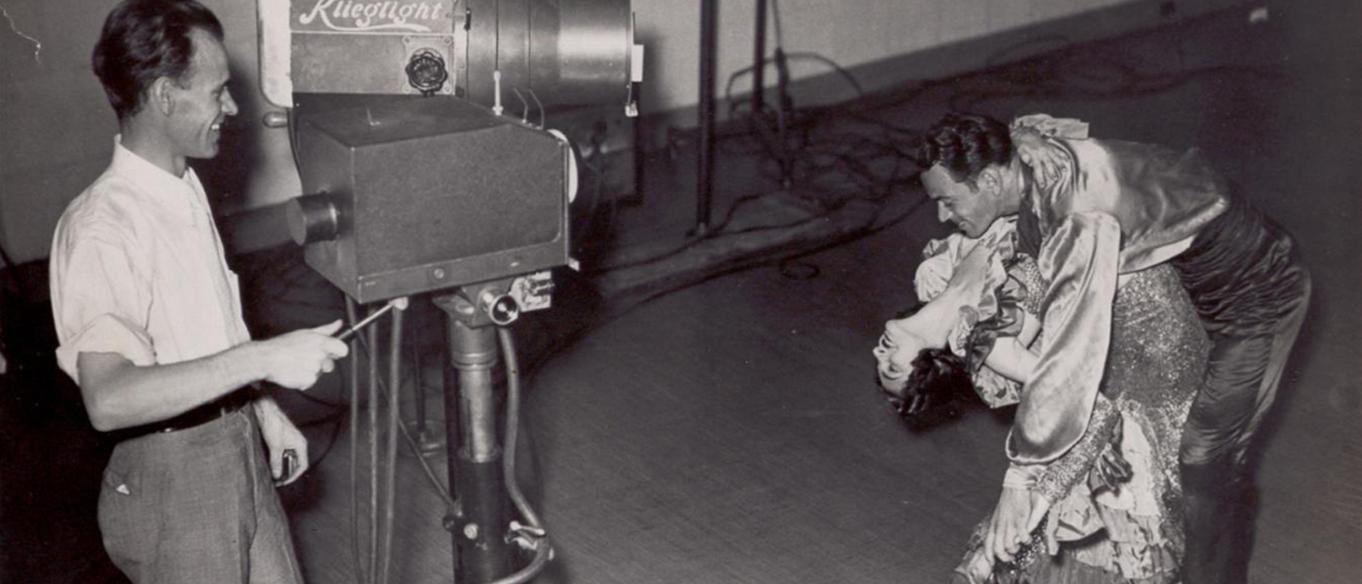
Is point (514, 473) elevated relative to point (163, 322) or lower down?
lower down

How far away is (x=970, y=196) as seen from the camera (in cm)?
240

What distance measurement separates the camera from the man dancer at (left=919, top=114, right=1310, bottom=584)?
228 centimetres

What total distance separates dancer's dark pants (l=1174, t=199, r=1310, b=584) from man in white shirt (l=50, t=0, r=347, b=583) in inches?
64.4

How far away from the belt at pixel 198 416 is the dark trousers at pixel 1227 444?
173 cm

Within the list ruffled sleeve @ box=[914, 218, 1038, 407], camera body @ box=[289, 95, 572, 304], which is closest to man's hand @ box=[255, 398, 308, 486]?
camera body @ box=[289, 95, 572, 304]

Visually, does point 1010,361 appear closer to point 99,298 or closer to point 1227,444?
point 1227,444

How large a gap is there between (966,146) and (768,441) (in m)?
1.49

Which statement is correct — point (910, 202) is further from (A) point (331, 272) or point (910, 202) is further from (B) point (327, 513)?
(A) point (331, 272)

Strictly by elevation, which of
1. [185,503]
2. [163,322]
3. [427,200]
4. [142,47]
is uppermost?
[142,47]

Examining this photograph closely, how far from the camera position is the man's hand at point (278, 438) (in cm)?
226

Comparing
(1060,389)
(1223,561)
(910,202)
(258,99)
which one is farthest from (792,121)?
(1060,389)

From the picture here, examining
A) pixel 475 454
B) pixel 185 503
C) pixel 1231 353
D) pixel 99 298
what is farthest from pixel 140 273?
pixel 1231 353

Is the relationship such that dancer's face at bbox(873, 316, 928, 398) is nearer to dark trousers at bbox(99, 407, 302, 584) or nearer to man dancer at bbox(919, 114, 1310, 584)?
man dancer at bbox(919, 114, 1310, 584)

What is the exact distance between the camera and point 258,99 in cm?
472
